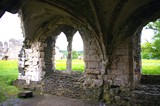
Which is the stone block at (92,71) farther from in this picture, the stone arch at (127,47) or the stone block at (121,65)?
the stone block at (121,65)

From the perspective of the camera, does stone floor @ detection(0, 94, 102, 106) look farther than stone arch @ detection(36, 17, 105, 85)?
No

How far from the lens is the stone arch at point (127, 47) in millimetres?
6191

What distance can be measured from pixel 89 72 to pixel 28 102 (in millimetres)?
2396

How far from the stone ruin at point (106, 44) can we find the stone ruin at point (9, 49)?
39.9 feet

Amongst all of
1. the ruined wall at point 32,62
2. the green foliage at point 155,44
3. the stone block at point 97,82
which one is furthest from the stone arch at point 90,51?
the green foliage at point 155,44

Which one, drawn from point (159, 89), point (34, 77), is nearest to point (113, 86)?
point (159, 89)

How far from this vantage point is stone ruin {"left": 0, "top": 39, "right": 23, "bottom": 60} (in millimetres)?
19531

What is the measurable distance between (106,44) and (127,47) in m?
0.70

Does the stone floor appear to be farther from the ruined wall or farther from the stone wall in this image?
the ruined wall

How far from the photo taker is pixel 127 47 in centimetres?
651

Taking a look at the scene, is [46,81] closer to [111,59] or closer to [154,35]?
Answer: [111,59]

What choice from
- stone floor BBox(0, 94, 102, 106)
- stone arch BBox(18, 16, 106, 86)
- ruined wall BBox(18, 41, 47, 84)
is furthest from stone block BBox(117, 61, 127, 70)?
ruined wall BBox(18, 41, 47, 84)

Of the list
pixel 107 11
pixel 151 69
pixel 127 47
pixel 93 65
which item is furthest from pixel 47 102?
pixel 151 69

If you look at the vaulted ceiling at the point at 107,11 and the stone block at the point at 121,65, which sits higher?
the vaulted ceiling at the point at 107,11
